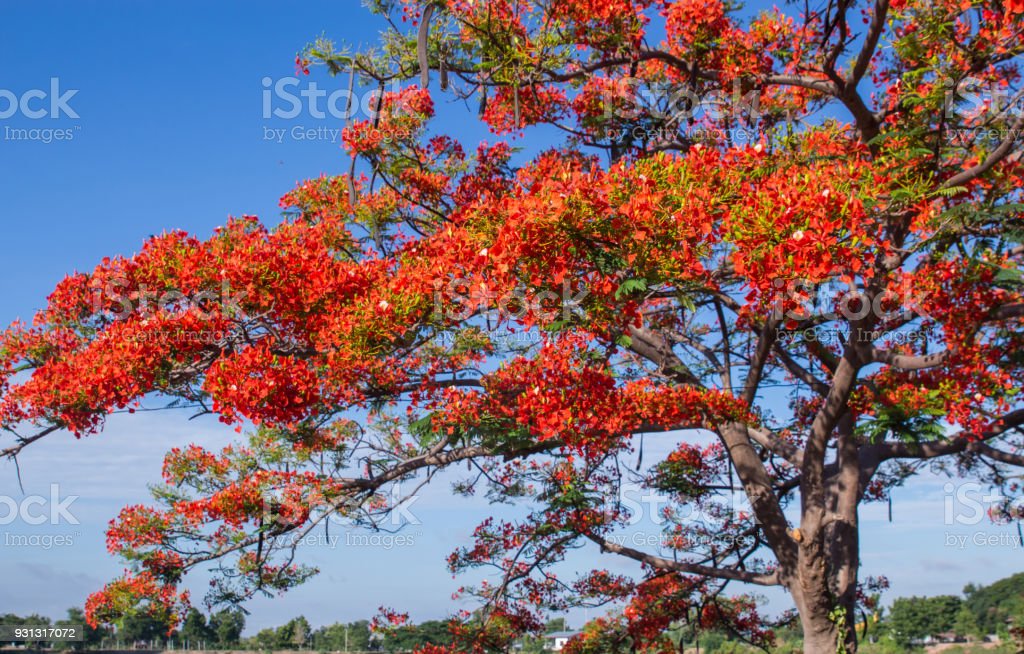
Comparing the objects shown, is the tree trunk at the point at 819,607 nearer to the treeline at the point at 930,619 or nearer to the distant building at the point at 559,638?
the distant building at the point at 559,638

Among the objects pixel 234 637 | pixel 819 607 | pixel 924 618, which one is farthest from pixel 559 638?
pixel 924 618

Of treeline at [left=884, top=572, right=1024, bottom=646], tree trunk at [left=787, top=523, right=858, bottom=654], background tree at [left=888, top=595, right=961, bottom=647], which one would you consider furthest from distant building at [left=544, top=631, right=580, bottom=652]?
background tree at [left=888, top=595, right=961, bottom=647]

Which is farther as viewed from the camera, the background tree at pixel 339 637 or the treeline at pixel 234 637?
the background tree at pixel 339 637

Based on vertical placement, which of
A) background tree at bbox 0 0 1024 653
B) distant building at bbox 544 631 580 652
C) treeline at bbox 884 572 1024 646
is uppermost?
background tree at bbox 0 0 1024 653

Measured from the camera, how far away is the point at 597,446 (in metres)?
7.21

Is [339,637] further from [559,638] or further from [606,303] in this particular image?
[606,303]

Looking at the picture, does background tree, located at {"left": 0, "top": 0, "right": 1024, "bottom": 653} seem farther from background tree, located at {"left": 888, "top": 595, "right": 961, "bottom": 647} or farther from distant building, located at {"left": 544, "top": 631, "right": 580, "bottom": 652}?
background tree, located at {"left": 888, "top": 595, "right": 961, "bottom": 647}

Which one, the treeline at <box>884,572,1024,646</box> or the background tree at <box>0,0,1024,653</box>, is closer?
the background tree at <box>0,0,1024,653</box>

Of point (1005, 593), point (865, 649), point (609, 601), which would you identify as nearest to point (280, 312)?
point (609, 601)

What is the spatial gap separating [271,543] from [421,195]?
13.0ft

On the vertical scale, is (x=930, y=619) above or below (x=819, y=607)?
below

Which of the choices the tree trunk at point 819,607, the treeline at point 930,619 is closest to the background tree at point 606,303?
the tree trunk at point 819,607

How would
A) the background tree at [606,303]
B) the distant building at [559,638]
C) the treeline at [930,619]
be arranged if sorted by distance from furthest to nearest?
the treeline at [930,619] < the distant building at [559,638] < the background tree at [606,303]

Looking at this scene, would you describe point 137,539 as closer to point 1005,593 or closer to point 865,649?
point 865,649
